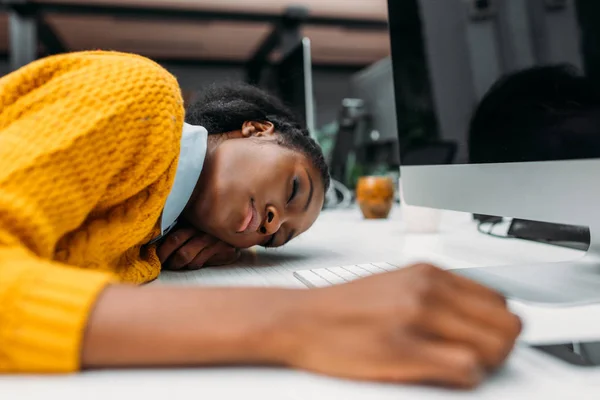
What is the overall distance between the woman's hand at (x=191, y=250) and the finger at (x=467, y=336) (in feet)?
1.52

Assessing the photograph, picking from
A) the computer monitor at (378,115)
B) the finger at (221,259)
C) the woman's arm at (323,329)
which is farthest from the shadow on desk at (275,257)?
the computer monitor at (378,115)

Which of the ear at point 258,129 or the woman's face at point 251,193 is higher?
the ear at point 258,129

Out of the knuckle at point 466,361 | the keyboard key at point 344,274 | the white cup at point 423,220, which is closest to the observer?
the knuckle at point 466,361

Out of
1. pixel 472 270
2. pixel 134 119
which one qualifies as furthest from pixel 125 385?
pixel 472 270

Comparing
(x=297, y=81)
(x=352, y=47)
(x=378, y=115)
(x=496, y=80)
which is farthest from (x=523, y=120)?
(x=352, y=47)

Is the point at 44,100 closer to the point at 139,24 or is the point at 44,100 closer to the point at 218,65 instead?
the point at 139,24

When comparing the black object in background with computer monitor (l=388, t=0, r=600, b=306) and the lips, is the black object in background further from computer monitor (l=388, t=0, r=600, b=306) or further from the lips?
the lips

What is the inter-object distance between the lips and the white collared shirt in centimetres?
8

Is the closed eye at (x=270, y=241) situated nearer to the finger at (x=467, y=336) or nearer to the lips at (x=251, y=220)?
the lips at (x=251, y=220)

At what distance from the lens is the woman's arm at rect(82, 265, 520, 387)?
26cm

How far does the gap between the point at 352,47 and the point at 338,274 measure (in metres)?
1.82

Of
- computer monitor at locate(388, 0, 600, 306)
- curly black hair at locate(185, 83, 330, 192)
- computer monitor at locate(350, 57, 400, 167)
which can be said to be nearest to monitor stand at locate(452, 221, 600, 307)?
computer monitor at locate(388, 0, 600, 306)

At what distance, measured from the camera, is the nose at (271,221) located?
0.70 m

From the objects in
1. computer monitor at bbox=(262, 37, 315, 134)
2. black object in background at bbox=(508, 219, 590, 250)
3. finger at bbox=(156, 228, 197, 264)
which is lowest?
black object in background at bbox=(508, 219, 590, 250)
